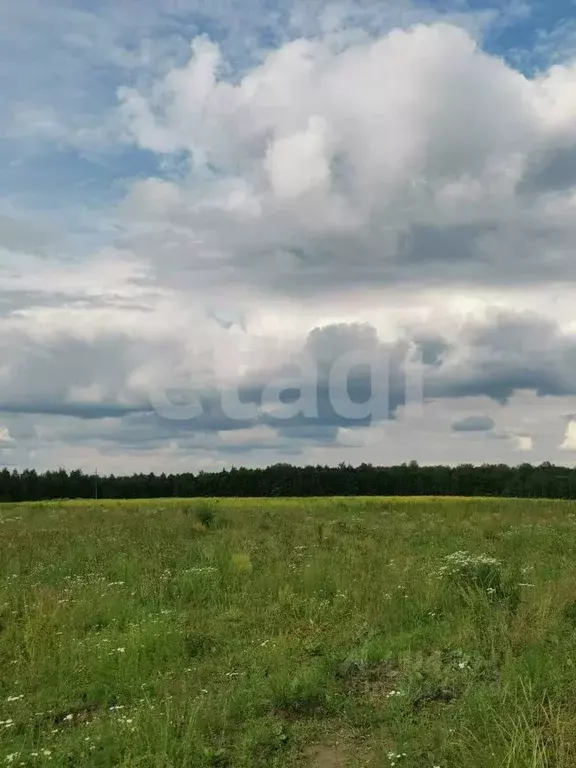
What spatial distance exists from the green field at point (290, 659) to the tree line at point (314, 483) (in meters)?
62.2

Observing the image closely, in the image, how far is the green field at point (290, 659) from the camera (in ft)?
18.3

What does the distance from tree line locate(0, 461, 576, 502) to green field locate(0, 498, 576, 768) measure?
6219 centimetres

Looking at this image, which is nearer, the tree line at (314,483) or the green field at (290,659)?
the green field at (290,659)

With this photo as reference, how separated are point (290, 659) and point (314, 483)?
2716 inches

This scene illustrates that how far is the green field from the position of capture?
18.3ft

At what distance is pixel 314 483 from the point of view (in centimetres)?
7644

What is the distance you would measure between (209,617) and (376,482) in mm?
69215

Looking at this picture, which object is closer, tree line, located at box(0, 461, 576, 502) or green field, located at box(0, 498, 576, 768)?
green field, located at box(0, 498, 576, 768)

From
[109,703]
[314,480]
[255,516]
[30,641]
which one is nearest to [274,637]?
[109,703]

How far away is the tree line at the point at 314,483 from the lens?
76.0 meters

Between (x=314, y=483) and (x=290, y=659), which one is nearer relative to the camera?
(x=290, y=659)

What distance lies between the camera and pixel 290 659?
25.9ft

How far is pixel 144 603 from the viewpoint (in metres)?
11.0

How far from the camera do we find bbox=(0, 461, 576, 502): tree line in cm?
7600
